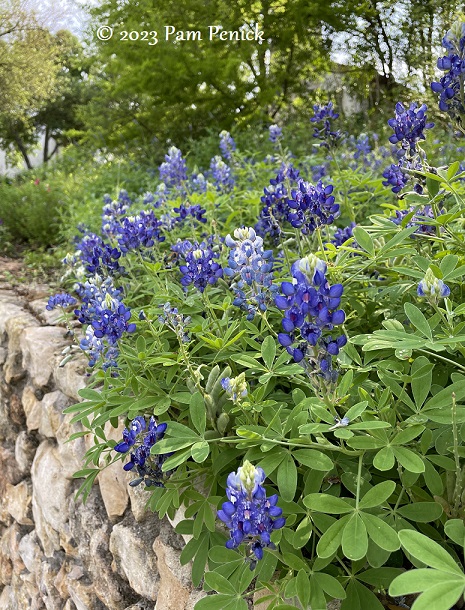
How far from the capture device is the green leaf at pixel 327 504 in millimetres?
1296

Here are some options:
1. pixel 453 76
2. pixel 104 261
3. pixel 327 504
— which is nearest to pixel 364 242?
pixel 453 76

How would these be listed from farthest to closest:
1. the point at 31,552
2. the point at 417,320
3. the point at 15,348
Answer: the point at 15,348
the point at 31,552
the point at 417,320

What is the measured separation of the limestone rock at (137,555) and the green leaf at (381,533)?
3.71ft

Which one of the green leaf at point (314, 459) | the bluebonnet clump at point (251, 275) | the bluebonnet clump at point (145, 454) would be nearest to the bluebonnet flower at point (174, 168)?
the bluebonnet clump at point (251, 275)

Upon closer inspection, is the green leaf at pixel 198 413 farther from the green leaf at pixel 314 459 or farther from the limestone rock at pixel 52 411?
the limestone rock at pixel 52 411

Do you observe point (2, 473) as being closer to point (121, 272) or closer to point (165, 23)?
point (121, 272)

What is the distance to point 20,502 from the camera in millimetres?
3646

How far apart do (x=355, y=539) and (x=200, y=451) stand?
0.46 metres

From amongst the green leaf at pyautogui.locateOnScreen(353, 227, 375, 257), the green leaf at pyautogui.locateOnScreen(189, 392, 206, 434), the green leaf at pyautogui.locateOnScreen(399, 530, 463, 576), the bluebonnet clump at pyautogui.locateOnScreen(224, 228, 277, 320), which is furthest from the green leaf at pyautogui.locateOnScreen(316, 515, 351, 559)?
the green leaf at pyautogui.locateOnScreen(353, 227, 375, 257)

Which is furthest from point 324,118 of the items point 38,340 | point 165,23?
point 165,23

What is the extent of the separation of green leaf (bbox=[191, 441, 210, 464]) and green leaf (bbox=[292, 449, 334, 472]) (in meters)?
0.23

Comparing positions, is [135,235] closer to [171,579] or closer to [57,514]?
[171,579]

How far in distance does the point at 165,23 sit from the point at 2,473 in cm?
813

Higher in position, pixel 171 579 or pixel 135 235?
pixel 135 235
